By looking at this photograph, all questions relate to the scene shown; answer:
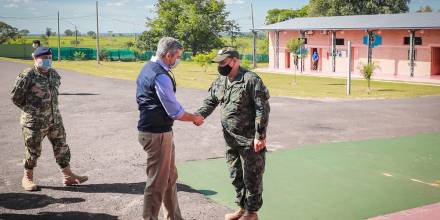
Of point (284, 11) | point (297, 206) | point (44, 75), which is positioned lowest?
point (297, 206)

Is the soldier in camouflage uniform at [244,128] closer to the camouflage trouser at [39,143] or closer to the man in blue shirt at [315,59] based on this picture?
the camouflage trouser at [39,143]

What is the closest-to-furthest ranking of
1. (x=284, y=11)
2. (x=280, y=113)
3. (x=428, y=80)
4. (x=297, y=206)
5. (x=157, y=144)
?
(x=157, y=144)
(x=297, y=206)
(x=280, y=113)
(x=428, y=80)
(x=284, y=11)

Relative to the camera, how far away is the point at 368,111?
48.9ft

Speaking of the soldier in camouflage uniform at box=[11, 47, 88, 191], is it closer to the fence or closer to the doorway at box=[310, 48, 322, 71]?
the doorway at box=[310, 48, 322, 71]

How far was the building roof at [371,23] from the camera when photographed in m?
31.6

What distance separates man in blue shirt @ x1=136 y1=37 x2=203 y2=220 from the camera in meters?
4.68

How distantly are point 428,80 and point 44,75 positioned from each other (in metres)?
26.9

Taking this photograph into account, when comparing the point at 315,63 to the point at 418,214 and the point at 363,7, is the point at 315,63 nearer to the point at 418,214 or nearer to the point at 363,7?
the point at 363,7

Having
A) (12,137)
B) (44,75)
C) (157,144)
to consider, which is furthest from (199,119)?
(12,137)

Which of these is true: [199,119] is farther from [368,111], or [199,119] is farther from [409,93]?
[409,93]

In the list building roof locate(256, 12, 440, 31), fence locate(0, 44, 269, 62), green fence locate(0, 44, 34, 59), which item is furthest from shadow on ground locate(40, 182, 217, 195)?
green fence locate(0, 44, 34, 59)

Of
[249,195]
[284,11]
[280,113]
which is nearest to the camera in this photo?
[249,195]

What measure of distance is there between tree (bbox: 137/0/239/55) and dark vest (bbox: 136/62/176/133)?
Result: 59390mm

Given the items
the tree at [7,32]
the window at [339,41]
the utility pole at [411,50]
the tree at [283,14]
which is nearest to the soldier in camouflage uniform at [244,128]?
the utility pole at [411,50]
